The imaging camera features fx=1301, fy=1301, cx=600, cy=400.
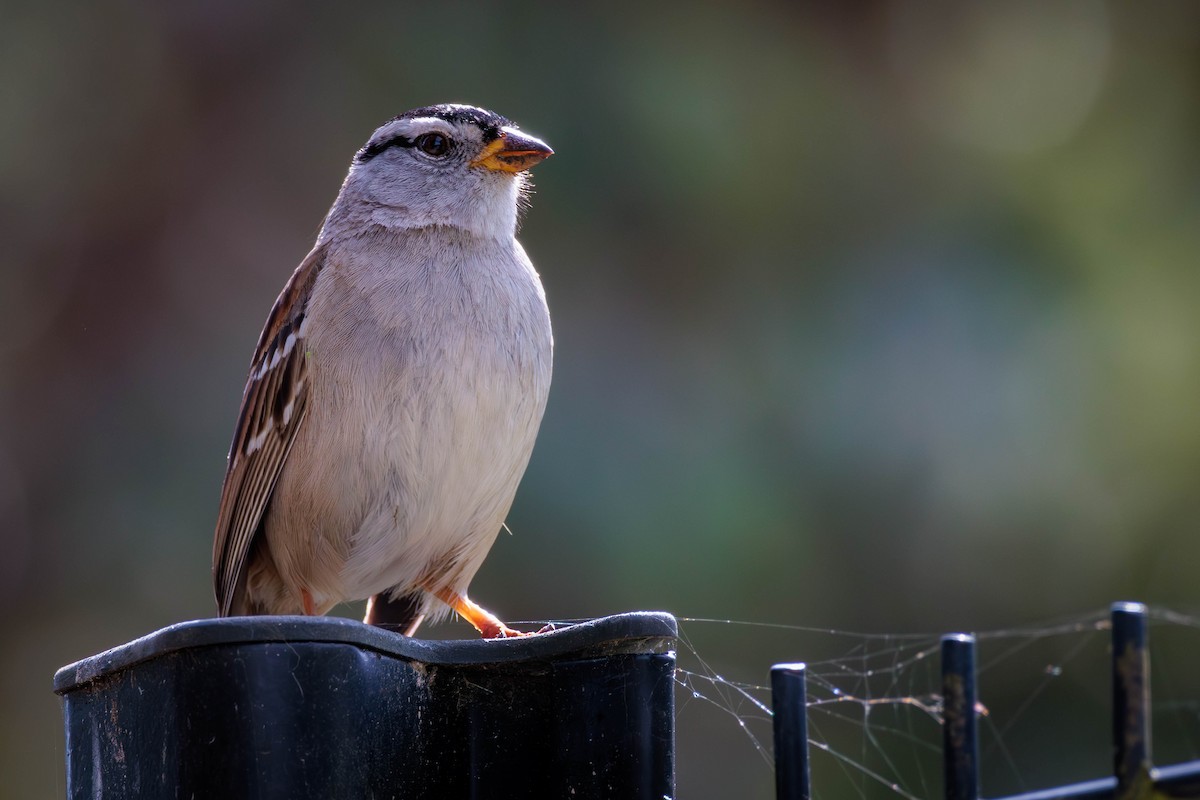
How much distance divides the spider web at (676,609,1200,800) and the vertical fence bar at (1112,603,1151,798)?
4103mm

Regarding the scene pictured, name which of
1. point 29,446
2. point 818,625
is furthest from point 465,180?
point 29,446

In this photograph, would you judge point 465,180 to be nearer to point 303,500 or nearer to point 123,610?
point 303,500

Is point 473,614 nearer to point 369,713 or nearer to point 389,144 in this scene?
point 389,144

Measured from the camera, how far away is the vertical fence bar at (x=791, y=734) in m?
1.48

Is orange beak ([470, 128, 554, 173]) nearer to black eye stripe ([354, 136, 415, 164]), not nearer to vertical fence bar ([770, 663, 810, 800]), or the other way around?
black eye stripe ([354, 136, 415, 164])

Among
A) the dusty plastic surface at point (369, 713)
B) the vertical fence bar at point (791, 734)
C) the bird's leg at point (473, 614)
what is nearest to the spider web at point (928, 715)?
the bird's leg at point (473, 614)

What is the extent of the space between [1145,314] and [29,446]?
221 inches

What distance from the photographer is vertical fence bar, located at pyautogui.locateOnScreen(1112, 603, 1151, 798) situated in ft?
4.79

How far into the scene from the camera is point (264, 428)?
3230 millimetres

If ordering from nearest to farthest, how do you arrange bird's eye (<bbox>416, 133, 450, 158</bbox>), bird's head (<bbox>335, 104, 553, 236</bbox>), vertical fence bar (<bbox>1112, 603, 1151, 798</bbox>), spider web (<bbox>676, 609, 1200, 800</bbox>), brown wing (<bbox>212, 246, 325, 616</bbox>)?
vertical fence bar (<bbox>1112, 603, 1151, 798</bbox>)
brown wing (<bbox>212, 246, 325, 616</bbox>)
bird's head (<bbox>335, 104, 553, 236</bbox>)
bird's eye (<bbox>416, 133, 450, 158</bbox>)
spider web (<bbox>676, 609, 1200, 800</bbox>)

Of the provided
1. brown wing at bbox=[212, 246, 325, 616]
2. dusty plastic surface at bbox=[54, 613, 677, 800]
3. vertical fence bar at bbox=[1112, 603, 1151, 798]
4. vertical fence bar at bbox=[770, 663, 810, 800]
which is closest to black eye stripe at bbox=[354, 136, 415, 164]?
brown wing at bbox=[212, 246, 325, 616]

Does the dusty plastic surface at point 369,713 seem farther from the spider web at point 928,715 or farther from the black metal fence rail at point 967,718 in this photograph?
the spider web at point 928,715

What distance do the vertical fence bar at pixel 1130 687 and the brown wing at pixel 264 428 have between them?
6.72 ft

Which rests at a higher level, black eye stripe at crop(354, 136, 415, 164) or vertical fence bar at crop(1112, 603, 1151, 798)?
black eye stripe at crop(354, 136, 415, 164)
